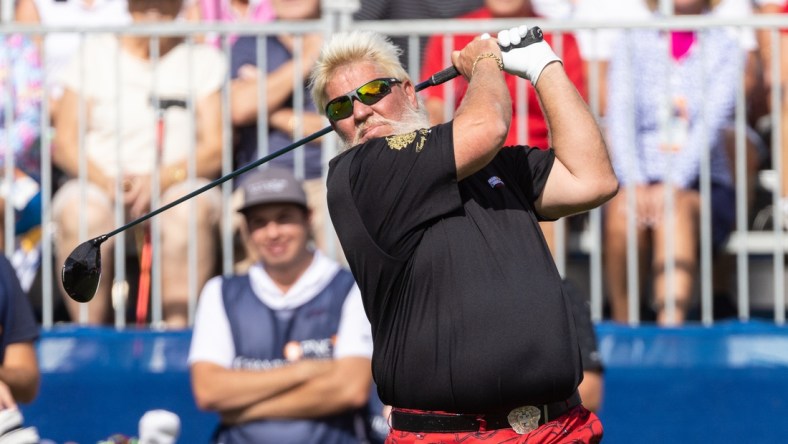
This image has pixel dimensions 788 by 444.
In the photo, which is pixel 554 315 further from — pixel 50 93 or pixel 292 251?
pixel 50 93

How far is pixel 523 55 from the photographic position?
374 cm

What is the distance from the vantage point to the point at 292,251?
6027 mm

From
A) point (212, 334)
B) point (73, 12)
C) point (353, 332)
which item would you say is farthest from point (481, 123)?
point (73, 12)

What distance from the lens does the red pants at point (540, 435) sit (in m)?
3.49

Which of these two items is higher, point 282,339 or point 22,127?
point 22,127

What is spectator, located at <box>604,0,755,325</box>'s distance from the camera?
21.0ft

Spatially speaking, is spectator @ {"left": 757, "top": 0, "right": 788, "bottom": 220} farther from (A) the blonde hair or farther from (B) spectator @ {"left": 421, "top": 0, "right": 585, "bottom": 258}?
(A) the blonde hair

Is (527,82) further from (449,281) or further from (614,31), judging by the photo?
(449,281)

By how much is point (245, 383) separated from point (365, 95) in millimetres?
2322

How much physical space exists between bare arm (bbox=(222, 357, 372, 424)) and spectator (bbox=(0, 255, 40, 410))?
935mm

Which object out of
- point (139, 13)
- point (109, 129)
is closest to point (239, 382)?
point (109, 129)

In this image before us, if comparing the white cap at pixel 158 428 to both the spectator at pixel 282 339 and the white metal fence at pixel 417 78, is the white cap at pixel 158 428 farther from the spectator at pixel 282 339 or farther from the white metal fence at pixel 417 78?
the white metal fence at pixel 417 78

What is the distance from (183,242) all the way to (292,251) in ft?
2.49

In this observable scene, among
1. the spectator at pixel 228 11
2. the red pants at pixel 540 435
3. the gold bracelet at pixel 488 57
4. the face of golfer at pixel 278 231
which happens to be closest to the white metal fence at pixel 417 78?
the face of golfer at pixel 278 231
